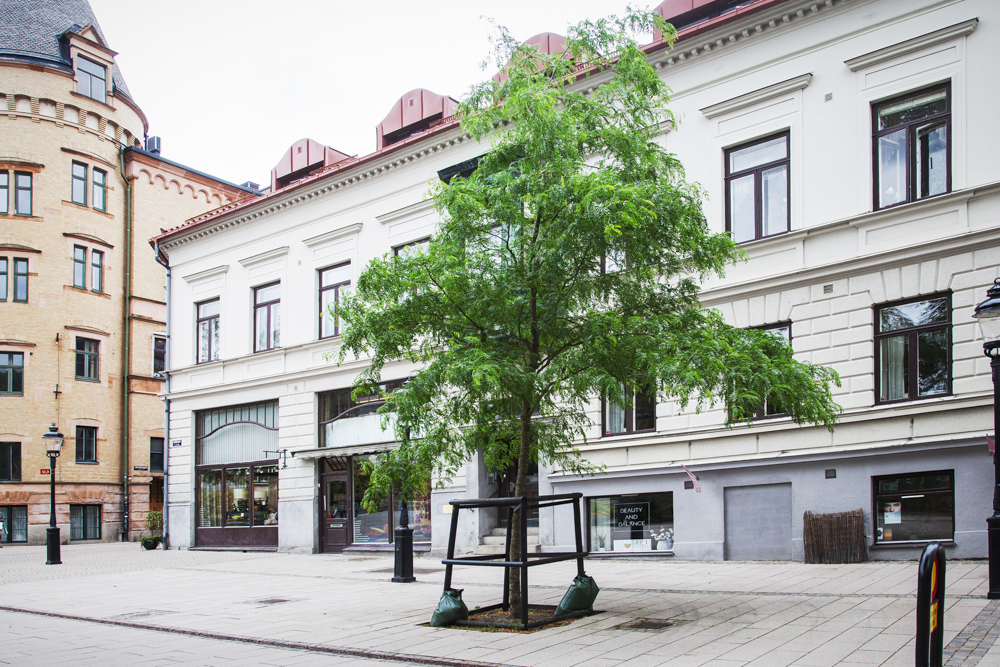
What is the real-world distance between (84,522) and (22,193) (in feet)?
44.2

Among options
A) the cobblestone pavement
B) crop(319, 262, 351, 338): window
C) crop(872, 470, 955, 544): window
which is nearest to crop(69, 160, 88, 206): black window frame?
crop(319, 262, 351, 338): window

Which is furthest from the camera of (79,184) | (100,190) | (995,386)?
(100,190)

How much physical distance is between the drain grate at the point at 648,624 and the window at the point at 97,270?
3243 cm

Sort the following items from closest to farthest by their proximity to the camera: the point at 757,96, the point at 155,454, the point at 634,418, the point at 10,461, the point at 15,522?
the point at 757,96 < the point at 634,418 < the point at 15,522 < the point at 10,461 < the point at 155,454

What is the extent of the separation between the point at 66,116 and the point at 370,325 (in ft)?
102

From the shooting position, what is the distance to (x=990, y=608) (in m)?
9.22

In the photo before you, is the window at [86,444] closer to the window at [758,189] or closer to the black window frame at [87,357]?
the black window frame at [87,357]

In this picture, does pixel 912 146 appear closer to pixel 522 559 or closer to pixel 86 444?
pixel 522 559

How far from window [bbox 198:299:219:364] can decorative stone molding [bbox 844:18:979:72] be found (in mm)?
20354

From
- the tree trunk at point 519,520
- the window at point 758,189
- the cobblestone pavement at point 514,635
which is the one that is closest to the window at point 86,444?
the cobblestone pavement at point 514,635

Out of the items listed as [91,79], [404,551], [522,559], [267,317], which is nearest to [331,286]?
[267,317]

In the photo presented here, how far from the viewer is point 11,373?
34.2m

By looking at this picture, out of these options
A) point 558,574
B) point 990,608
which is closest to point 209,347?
point 558,574

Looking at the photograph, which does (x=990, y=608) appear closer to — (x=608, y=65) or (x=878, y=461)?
(x=878, y=461)
